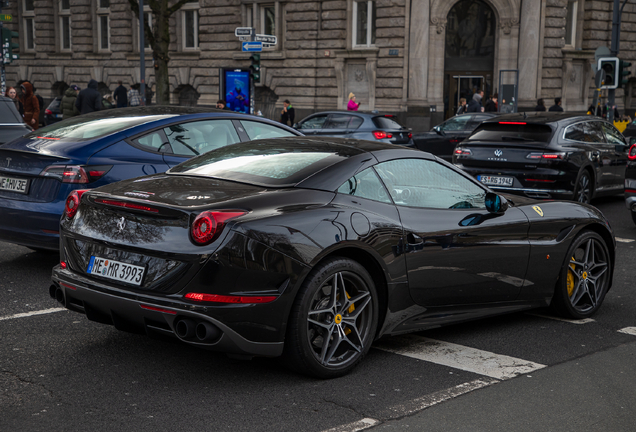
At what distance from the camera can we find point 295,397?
409cm

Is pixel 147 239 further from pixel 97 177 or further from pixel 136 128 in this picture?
pixel 136 128

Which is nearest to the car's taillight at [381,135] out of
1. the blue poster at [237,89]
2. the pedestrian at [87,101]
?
the blue poster at [237,89]

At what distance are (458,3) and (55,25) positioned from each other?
1003 inches

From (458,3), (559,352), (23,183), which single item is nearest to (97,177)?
(23,183)

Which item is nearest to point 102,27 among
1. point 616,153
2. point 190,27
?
point 190,27

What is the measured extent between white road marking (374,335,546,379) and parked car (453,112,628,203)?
23.4ft

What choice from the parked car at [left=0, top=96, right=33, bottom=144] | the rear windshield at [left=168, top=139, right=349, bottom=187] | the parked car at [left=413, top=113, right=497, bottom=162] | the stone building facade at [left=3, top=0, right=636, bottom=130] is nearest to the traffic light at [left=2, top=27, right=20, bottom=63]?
the stone building facade at [left=3, top=0, right=636, bottom=130]

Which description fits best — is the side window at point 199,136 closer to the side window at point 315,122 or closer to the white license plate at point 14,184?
the white license plate at point 14,184

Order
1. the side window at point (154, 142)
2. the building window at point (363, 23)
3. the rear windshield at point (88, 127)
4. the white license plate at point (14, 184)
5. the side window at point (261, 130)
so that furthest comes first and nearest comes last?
the building window at point (363, 23), the side window at point (261, 130), the side window at point (154, 142), the rear windshield at point (88, 127), the white license plate at point (14, 184)

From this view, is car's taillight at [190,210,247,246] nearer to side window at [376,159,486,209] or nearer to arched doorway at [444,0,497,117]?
side window at [376,159,486,209]

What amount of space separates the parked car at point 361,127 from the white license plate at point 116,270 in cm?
1430

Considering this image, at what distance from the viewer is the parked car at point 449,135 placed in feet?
63.3

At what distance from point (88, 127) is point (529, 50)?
25.9m

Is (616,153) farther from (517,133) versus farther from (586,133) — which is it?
(517,133)
